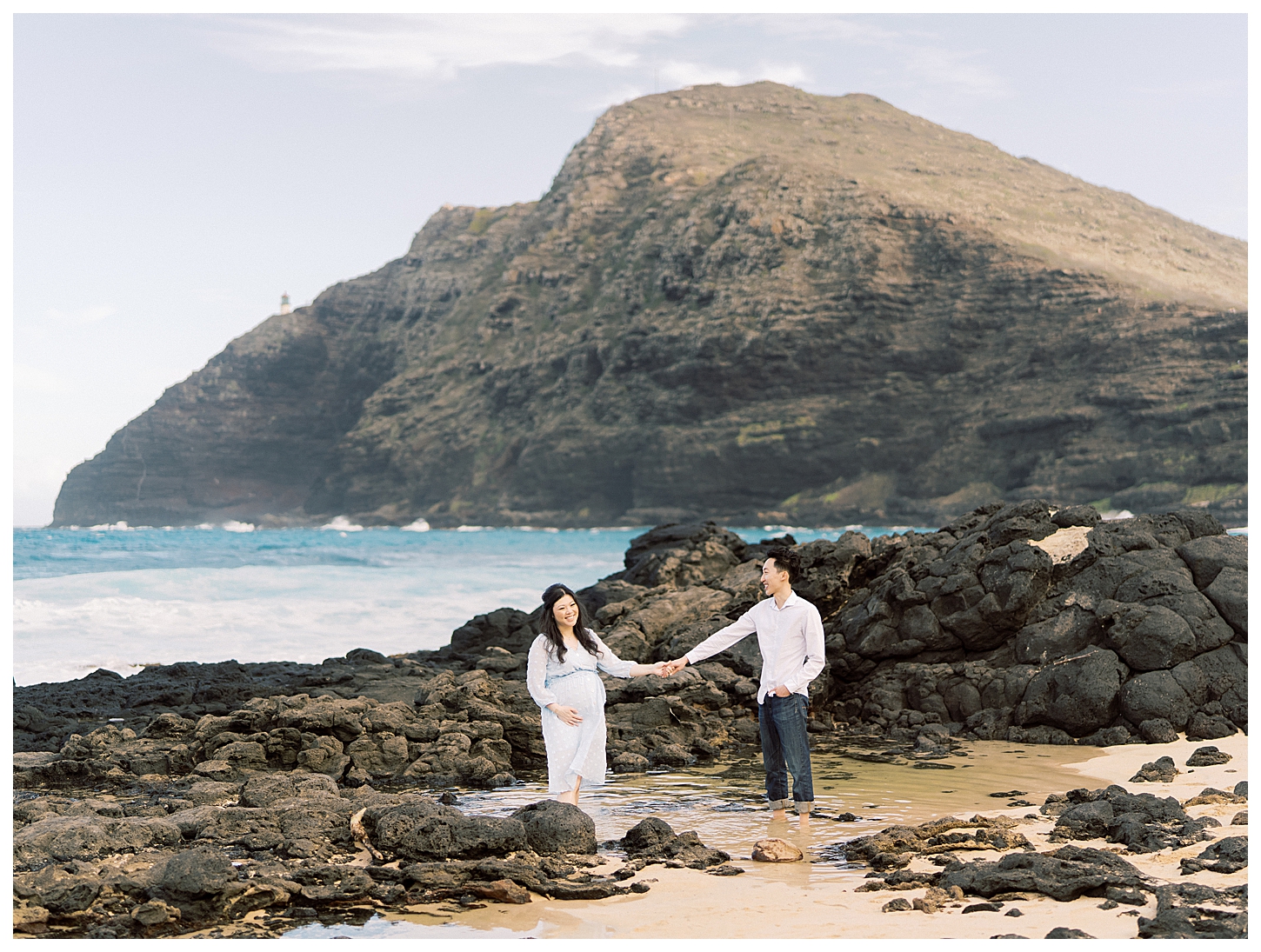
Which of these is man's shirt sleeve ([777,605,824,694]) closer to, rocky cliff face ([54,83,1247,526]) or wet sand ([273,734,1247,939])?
wet sand ([273,734,1247,939])

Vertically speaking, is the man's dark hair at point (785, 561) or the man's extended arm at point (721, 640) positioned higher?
the man's dark hair at point (785, 561)

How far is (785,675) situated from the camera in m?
7.50

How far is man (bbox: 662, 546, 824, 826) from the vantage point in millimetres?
7438

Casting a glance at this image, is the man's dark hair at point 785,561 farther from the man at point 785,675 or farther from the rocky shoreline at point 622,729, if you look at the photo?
the rocky shoreline at point 622,729

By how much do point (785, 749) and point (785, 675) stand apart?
0.53 metres

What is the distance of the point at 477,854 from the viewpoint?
6.43 meters

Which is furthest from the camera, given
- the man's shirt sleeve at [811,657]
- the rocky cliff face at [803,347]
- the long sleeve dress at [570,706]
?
the rocky cliff face at [803,347]

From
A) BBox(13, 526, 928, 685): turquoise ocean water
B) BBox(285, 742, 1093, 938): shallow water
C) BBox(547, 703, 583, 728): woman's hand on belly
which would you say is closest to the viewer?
BBox(285, 742, 1093, 938): shallow water

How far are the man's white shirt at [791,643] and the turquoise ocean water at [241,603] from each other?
46.8 ft

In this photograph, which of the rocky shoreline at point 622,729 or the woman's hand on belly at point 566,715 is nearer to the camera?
the rocky shoreline at point 622,729

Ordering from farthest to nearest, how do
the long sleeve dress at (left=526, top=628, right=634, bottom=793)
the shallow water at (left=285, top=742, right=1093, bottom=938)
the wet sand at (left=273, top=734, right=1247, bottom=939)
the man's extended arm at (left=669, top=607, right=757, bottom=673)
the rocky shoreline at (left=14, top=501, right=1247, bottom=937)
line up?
the man's extended arm at (left=669, top=607, right=757, bottom=673) < the long sleeve dress at (left=526, top=628, right=634, bottom=793) < the rocky shoreline at (left=14, top=501, right=1247, bottom=937) < the shallow water at (left=285, top=742, right=1093, bottom=938) < the wet sand at (left=273, top=734, right=1247, bottom=939)

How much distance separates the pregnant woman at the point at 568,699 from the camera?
7254mm

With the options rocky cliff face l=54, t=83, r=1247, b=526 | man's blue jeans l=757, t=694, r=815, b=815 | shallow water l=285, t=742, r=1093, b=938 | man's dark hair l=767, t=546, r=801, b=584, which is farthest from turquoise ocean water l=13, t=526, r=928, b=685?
rocky cliff face l=54, t=83, r=1247, b=526

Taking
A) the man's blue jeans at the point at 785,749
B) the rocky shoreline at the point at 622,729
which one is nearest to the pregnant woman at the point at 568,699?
the rocky shoreline at the point at 622,729
